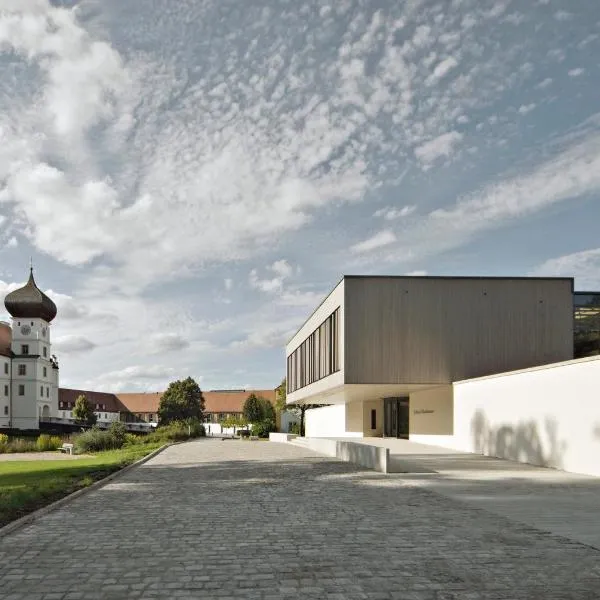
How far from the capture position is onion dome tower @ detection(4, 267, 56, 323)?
76375 mm

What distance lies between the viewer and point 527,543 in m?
7.77

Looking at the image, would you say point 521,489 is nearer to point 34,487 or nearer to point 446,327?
point 34,487

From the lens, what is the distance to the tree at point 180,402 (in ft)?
283

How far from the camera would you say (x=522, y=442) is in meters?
20.1

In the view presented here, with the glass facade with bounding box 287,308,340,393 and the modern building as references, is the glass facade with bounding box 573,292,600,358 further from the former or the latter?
the glass facade with bounding box 287,308,340,393

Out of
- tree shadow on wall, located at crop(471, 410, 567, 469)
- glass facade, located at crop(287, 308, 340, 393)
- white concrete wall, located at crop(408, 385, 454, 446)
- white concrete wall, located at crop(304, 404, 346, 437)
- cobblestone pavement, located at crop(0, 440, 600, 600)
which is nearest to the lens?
cobblestone pavement, located at crop(0, 440, 600, 600)

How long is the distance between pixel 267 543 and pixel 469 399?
18474mm

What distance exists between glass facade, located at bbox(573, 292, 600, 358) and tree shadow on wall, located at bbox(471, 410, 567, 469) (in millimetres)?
9065

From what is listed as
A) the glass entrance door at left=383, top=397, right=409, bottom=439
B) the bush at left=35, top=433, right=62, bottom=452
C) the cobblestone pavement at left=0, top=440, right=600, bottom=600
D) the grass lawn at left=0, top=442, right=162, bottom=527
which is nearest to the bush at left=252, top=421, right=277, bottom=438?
the glass entrance door at left=383, top=397, right=409, bottom=439

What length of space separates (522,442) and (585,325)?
41.8ft

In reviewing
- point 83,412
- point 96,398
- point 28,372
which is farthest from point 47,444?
point 96,398

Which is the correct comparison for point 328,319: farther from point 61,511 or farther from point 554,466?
point 61,511

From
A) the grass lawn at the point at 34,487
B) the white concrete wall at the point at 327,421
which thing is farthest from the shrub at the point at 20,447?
the white concrete wall at the point at 327,421

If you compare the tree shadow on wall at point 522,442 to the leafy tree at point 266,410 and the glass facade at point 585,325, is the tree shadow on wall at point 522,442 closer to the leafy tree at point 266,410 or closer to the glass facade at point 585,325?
the glass facade at point 585,325
